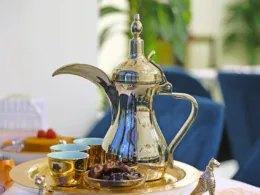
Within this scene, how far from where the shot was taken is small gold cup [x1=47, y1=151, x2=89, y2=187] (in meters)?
0.90

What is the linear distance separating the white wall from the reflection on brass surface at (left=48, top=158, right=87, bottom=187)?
1002 millimetres

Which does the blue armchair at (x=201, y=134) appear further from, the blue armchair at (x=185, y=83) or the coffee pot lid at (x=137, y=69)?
the blue armchair at (x=185, y=83)

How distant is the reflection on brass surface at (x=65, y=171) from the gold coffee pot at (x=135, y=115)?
69mm

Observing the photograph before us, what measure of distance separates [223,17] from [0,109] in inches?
195

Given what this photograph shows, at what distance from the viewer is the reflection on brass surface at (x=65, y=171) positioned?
2.96 ft

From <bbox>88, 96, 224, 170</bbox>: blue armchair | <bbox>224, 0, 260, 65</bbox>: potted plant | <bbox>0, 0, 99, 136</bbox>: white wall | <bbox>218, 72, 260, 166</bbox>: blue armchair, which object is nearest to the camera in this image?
<bbox>88, 96, 224, 170</bbox>: blue armchair

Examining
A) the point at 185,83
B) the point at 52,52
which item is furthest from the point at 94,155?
the point at 185,83

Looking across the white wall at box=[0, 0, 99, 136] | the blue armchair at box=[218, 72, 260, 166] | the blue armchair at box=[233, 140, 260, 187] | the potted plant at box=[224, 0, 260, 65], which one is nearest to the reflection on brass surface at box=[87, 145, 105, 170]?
the blue armchair at box=[233, 140, 260, 187]

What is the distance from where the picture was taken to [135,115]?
948 mm

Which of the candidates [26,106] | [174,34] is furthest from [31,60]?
[174,34]

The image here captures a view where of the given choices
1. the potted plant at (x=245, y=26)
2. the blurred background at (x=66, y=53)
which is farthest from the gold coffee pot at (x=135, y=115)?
the potted plant at (x=245, y=26)

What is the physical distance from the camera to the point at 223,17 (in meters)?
6.31

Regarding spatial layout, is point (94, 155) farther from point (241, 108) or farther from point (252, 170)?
point (241, 108)

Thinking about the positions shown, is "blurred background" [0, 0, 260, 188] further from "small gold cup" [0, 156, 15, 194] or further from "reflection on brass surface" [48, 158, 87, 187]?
"reflection on brass surface" [48, 158, 87, 187]
